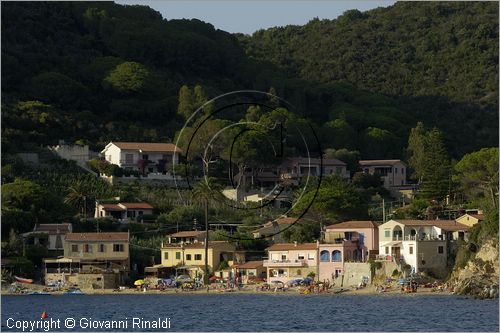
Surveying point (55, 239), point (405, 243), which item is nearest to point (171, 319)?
point (405, 243)

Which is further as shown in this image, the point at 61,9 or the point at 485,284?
the point at 61,9

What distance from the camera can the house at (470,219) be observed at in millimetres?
85438

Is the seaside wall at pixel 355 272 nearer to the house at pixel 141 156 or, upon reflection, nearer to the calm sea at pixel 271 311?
A: the calm sea at pixel 271 311

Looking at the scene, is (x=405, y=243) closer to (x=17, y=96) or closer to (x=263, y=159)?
(x=263, y=159)

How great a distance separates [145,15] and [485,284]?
87297 millimetres

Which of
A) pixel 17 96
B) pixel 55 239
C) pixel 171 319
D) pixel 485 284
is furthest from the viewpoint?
pixel 17 96

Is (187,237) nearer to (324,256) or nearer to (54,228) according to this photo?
(54,228)

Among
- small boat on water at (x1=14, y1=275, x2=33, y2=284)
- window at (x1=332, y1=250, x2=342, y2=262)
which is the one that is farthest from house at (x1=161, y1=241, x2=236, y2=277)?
small boat on water at (x1=14, y1=275, x2=33, y2=284)

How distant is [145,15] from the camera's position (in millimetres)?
153500

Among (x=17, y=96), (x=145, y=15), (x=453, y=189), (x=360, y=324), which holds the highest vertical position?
(x=145, y=15)

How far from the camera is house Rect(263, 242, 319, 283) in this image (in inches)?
3292

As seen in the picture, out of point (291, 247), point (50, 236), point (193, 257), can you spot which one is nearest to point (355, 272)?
point (291, 247)

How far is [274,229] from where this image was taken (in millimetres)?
92000

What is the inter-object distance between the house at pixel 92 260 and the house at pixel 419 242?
47.3 ft
